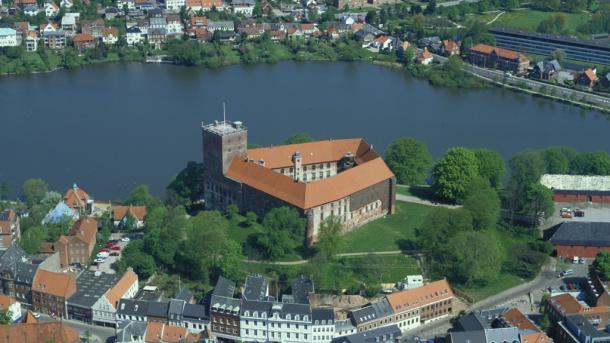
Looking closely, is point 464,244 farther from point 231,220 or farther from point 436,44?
point 436,44

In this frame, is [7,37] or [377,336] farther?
[7,37]

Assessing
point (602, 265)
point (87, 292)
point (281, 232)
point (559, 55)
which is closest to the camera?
point (87, 292)

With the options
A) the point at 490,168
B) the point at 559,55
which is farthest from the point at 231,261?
the point at 559,55

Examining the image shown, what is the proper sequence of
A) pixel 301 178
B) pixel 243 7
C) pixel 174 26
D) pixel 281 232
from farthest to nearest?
pixel 243 7 < pixel 174 26 < pixel 301 178 < pixel 281 232

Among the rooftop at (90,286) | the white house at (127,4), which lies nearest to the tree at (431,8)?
the white house at (127,4)

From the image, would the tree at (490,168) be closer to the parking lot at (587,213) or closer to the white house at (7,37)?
the parking lot at (587,213)

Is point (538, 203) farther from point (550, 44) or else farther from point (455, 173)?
point (550, 44)
